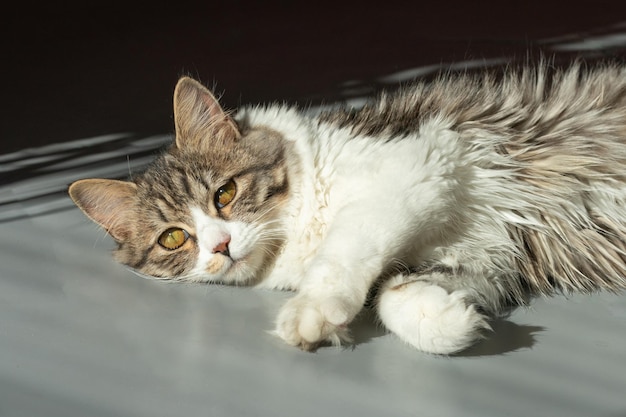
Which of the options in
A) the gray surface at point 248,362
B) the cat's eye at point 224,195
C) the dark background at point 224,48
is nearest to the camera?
the gray surface at point 248,362

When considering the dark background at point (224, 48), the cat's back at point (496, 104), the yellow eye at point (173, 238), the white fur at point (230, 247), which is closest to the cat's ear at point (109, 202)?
the yellow eye at point (173, 238)

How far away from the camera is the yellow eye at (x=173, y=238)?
205 centimetres

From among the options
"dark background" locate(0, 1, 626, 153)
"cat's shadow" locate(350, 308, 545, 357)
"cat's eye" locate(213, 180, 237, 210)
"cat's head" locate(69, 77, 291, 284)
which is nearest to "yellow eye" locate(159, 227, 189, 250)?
"cat's head" locate(69, 77, 291, 284)

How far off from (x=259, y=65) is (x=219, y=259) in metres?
1.62

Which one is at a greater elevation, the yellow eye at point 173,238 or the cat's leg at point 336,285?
the yellow eye at point 173,238

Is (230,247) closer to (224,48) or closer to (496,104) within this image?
(496,104)

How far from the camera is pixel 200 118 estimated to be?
7.05 ft

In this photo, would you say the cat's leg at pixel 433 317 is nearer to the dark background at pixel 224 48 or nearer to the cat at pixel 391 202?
the cat at pixel 391 202

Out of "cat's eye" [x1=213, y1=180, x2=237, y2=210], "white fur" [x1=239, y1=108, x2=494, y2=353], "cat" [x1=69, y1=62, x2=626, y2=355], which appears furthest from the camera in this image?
"cat's eye" [x1=213, y1=180, x2=237, y2=210]

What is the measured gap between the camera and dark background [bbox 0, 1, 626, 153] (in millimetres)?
3131

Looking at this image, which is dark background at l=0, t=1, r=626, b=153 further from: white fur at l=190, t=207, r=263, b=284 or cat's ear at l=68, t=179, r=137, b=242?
white fur at l=190, t=207, r=263, b=284

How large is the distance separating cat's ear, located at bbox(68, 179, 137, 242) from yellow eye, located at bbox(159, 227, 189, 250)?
0.13 meters

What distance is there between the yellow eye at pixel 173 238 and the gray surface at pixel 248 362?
12cm

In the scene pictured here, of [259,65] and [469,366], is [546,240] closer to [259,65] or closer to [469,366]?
[469,366]
